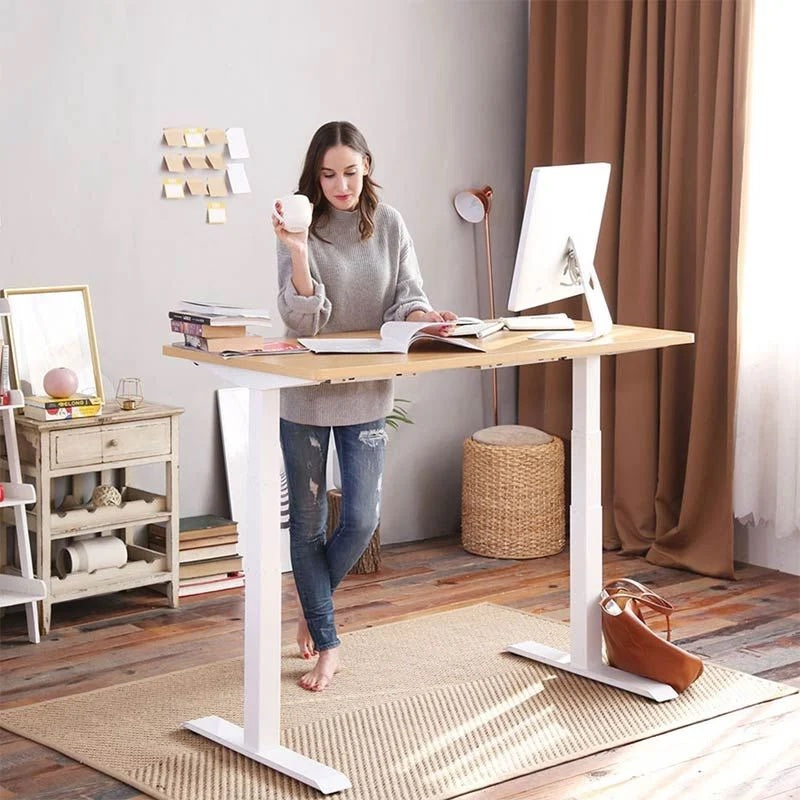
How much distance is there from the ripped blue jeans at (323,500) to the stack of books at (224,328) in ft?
1.22

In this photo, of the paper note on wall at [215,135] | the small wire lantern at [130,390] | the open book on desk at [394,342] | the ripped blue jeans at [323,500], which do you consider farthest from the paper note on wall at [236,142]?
the open book on desk at [394,342]

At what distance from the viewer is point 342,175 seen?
2824 mm

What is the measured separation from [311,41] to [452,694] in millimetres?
2284

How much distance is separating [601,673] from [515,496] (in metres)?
1.37

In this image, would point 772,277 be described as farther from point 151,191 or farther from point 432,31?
point 151,191

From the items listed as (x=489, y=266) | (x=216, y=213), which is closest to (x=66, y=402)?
(x=216, y=213)

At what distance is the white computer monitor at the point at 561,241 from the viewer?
2.79 m

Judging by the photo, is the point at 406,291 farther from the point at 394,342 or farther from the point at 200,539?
the point at 200,539

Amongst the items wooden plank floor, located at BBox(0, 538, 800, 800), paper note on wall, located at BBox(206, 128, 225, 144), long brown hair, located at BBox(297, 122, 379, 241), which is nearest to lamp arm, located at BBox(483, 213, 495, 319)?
wooden plank floor, located at BBox(0, 538, 800, 800)

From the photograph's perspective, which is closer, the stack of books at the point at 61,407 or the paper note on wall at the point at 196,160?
the stack of books at the point at 61,407

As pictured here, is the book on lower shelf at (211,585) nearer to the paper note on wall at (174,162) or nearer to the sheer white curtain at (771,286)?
the paper note on wall at (174,162)

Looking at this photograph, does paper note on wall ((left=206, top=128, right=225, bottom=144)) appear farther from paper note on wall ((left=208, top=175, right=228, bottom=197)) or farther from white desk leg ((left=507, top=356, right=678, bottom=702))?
white desk leg ((left=507, top=356, right=678, bottom=702))

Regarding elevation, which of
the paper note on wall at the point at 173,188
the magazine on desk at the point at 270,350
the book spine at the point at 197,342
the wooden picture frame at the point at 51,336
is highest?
the paper note on wall at the point at 173,188

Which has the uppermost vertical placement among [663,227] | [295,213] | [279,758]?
[295,213]
